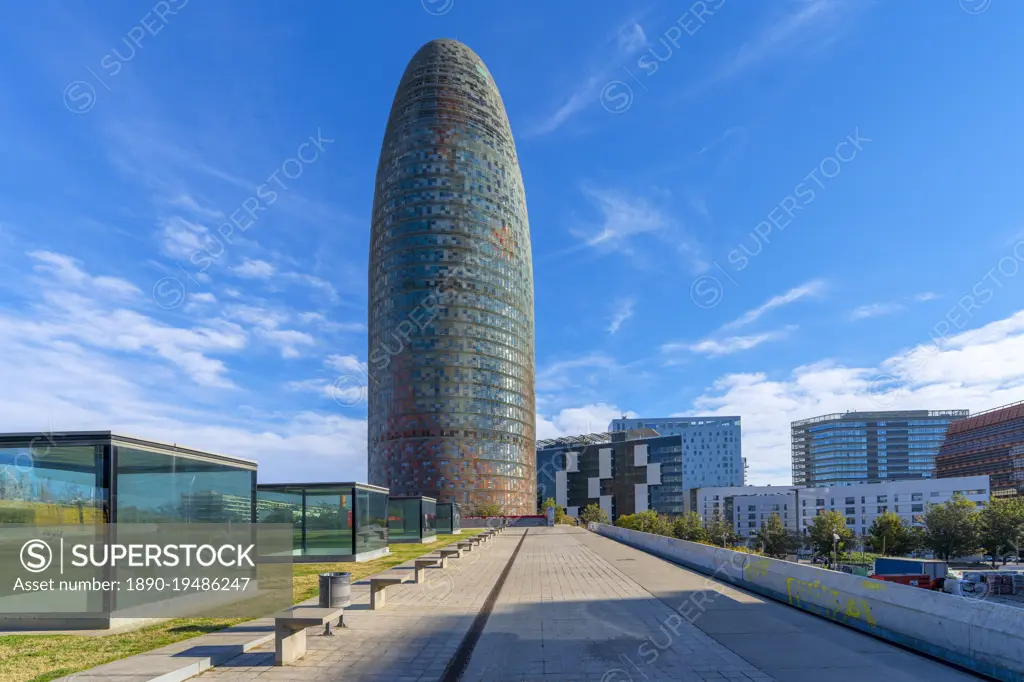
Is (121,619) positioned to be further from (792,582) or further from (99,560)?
(792,582)

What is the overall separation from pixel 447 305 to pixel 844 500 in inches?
3867

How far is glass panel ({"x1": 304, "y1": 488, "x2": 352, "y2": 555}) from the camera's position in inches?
1251

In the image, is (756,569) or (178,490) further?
(756,569)

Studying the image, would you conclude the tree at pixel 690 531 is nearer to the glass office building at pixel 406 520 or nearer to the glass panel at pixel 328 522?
the glass office building at pixel 406 520

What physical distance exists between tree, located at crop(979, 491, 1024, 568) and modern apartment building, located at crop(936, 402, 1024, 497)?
6867cm

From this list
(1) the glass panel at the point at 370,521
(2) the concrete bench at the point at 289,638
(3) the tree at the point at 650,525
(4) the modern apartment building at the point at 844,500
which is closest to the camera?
(2) the concrete bench at the point at 289,638

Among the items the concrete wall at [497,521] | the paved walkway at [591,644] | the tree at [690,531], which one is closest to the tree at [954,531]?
the tree at [690,531]

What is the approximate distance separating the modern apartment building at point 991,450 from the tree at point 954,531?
69.3 meters

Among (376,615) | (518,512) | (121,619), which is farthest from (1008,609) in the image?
(518,512)

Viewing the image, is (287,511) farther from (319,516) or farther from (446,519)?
(446,519)

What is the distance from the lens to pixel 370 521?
115 ft

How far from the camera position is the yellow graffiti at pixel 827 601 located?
14289 millimetres

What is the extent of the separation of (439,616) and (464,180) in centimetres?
14762

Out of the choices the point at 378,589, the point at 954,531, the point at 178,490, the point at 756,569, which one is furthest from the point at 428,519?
the point at 954,531
